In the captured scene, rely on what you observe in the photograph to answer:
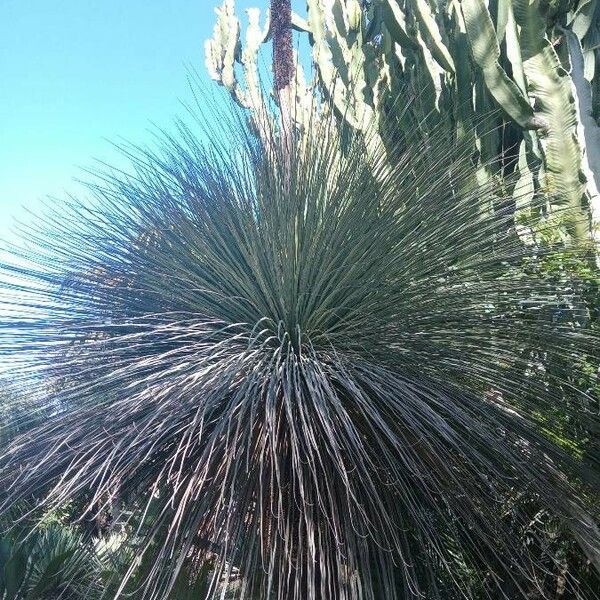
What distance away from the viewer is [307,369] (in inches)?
75.3

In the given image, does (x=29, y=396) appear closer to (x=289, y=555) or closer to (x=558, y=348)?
(x=289, y=555)

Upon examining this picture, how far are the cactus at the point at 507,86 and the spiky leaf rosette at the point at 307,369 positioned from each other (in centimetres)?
38

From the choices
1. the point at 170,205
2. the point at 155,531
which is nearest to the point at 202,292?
the point at 170,205

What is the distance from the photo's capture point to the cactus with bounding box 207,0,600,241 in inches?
107

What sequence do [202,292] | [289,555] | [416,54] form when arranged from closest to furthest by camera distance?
[289,555] → [202,292] → [416,54]

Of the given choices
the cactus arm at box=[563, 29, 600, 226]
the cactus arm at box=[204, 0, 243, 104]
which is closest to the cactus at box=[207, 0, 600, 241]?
the cactus arm at box=[563, 29, 600, 226]

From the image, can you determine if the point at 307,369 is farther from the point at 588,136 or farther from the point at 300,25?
the point at 300,25

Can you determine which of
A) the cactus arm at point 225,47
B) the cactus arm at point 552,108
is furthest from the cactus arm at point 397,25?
the cactus arm at point 225,47

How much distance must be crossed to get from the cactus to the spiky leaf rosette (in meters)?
0.38

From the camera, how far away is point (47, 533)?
11.3ft

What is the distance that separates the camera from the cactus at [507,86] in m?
2.71

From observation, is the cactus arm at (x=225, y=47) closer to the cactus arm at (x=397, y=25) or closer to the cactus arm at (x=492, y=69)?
the cactus arm at (x=397, y=25)

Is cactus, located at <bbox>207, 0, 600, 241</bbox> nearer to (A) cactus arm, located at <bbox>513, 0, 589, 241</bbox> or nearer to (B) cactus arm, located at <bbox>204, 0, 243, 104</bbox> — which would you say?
(A) cactus arm, located at <bbox>513, 0, 589, 241</bbox>

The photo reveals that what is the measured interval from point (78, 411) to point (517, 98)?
2.06 meters
